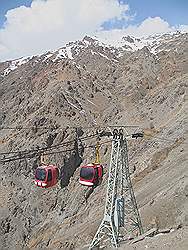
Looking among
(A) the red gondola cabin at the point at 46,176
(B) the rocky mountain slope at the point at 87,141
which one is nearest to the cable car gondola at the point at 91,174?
(A) the red gondola cabin at the point at 46,176

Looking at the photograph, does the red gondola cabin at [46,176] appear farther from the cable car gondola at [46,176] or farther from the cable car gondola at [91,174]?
the cable car gondola at [91,174]

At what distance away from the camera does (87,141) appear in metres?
54.2

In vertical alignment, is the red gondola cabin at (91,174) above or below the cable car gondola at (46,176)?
below

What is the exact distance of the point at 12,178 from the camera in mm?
54594

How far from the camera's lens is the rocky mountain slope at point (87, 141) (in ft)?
111

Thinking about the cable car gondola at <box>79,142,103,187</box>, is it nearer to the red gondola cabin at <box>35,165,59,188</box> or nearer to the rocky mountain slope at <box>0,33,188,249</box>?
the red gondola cabin at <box>35,165,59,188</box>

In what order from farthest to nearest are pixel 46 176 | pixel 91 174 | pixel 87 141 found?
pixel 87 141 → pixel 46 176 → pixel 91 174

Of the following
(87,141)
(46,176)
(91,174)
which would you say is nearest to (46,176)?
(46,176)

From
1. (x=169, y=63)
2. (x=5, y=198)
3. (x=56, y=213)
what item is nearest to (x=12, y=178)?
(x=5, y=198)

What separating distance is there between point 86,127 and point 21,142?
10.00m

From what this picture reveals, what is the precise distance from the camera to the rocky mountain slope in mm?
33781

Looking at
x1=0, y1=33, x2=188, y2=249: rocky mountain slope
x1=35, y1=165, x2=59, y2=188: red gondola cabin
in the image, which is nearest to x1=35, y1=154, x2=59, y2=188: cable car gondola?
x1=35, y1=165, x2=59, y2=188: red gondola cabin

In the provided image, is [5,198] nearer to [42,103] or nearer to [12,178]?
[12,178]

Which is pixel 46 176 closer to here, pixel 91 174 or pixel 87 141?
pixel 91 174
